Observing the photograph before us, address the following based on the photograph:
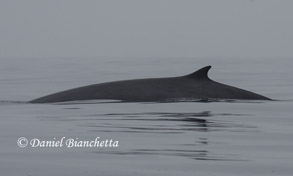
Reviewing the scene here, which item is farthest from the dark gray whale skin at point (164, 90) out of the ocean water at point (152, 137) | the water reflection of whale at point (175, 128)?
the water reflection of whale at point (175, 128)

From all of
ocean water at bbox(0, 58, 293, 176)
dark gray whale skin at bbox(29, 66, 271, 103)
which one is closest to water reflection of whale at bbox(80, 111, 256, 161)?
ocean water at bbox(0, 58, 293, 176)

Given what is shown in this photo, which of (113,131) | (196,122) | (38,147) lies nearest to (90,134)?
(113,131)

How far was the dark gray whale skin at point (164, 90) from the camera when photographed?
524 inches

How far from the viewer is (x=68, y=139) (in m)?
8.85

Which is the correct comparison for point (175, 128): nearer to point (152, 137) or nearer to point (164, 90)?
point (152, 137)

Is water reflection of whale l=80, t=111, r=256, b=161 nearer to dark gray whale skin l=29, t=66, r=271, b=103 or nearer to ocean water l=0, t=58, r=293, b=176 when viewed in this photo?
ocean water l=0, t=58, r=293, b=176

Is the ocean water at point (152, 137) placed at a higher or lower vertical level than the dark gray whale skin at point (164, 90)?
lower

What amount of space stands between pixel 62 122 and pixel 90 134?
1.70m

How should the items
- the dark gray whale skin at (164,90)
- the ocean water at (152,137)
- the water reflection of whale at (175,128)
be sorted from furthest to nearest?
the dark gray whale skin at (164,90) → the water reflection of whale at (175,128) → the ocean water at (152,137)

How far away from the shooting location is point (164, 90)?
528 inches

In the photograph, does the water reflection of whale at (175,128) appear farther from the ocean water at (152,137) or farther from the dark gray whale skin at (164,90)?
the dark gray whale skin at (164,90)

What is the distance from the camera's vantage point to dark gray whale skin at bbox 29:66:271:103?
13.3 metres

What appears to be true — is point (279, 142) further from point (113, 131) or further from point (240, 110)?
point (240, 110)

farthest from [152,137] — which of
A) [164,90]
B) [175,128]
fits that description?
[164,90]
